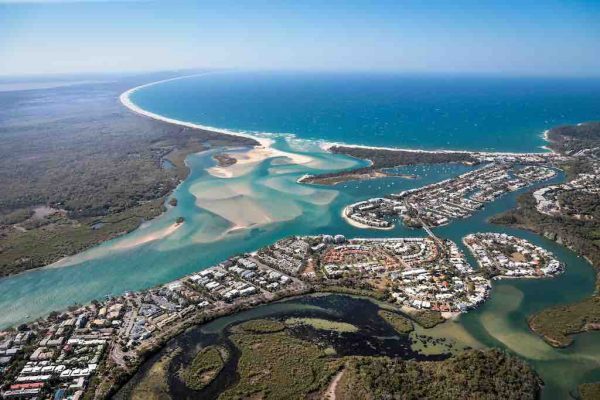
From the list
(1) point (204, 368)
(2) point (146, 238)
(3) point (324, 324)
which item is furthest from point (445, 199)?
(1) point (204, 368)

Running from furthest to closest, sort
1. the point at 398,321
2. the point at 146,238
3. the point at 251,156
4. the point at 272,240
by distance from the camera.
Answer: the point at 251,156 → the point at 146,238 → the point at 272,240 → the point at 398,321

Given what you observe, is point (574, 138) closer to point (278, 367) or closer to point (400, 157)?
point (400, 157)

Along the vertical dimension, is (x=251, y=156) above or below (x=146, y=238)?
above

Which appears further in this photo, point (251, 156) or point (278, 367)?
point (251, 156)

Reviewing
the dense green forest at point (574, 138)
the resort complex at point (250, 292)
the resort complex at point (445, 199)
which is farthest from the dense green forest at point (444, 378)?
the dense green forest at point (574, 138)

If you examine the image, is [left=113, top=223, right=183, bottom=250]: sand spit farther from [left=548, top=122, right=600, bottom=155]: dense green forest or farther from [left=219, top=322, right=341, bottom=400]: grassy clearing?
[left=548, top=122, right=600, bottom=155]: dense green forest

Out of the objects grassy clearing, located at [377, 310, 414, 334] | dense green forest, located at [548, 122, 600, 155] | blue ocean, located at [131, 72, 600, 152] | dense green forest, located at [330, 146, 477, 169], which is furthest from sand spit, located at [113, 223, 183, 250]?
dense green forest, located at [548, 122, 600, 155]

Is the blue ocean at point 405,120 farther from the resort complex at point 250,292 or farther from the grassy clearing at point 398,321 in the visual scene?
the grassy clearing at point 398,321
